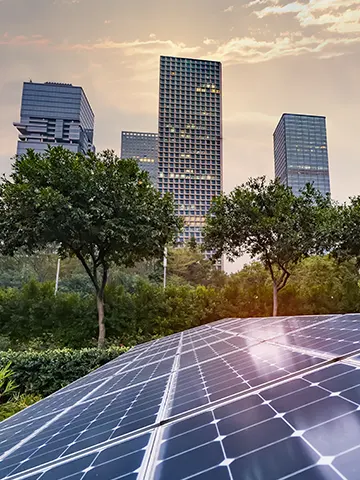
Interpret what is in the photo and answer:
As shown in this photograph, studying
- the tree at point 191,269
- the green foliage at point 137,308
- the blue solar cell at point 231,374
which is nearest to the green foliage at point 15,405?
the green foliage at point 137,308

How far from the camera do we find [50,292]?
15.6 meters

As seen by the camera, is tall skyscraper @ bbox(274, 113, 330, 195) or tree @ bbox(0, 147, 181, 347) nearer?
tree @ bbox(0, 147, 181, 347)

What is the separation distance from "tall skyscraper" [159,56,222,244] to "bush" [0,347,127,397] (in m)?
102

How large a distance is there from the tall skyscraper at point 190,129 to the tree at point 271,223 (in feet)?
311

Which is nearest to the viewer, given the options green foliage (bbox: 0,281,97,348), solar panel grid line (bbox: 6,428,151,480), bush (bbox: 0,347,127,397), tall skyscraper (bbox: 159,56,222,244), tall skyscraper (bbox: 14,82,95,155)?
solar panel grid line (bbox: 6,428,151,480)

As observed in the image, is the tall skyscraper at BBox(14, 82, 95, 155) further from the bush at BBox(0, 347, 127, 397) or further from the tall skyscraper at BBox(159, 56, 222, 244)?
the bush at BBox(0, 347, 127, 397)

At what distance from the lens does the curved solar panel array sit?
1284 millimetres

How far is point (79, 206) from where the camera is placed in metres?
12.9

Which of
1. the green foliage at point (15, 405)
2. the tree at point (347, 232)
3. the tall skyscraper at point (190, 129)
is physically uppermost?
the tall skyscraper at point (190, 129)

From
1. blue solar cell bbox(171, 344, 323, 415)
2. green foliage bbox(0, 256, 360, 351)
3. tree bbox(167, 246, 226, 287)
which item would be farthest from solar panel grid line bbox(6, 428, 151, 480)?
tree bbox(167, 246, 226, 287)

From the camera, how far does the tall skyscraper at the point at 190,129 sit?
373 feet

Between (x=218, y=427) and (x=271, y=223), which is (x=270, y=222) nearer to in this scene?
(x=271, y=223)

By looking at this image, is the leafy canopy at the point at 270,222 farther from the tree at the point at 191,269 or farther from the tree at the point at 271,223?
the tree at the point at 191,269

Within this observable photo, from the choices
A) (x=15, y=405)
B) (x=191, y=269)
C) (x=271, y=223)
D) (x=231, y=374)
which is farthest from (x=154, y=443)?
(x=191, y=269)
